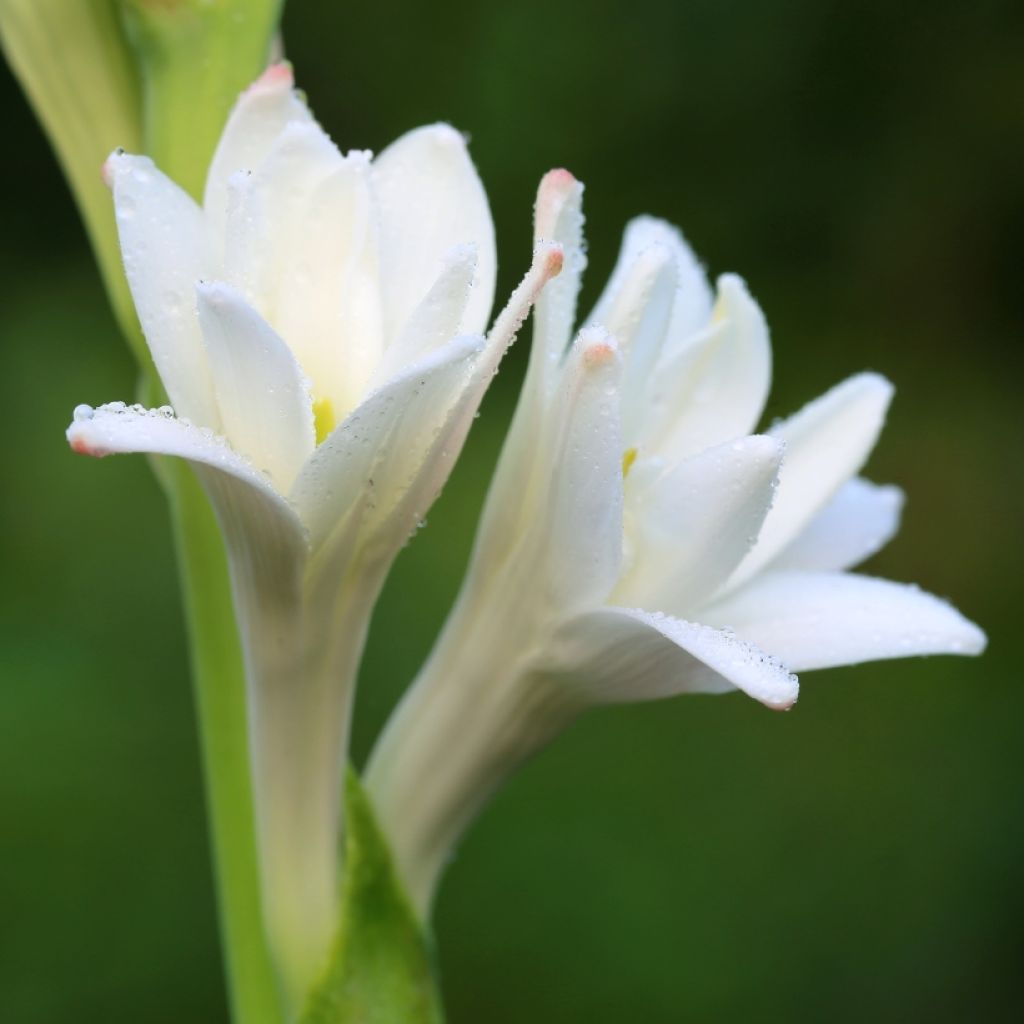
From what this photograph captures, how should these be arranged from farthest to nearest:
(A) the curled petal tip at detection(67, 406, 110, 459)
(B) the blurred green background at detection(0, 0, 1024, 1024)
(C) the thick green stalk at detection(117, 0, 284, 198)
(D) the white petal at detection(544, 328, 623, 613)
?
1. (B) the blurred green background at detection(0, 0, 1024, 1024)
2. (C) the thick green stalk at detection(117, 0, 284, 198)
3. (D) the white petal at detection(544, 328, 623, 613)
4. (A) the curled petal tip at detection(67, 406, 110, 459)

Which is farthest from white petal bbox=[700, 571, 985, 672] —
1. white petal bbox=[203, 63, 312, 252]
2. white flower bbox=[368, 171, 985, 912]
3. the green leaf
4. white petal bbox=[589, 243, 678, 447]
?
white petal bbox=[203, 63, 312, 252]

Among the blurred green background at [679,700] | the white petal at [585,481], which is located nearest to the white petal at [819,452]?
the white petal at [585,481]

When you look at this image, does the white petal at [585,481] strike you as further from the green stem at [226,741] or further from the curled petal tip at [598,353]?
the green stem at [226,741]

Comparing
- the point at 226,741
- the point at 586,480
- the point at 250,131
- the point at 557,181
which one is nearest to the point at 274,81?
the point at 250,131

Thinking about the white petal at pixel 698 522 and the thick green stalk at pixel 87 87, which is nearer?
the white petal at pixel 698 522

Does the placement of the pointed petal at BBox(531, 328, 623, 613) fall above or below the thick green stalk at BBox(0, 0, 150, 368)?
below

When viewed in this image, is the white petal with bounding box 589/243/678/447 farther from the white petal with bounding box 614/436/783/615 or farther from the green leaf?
the green leaf

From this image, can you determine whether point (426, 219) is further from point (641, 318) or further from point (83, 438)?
point (83, 438)
